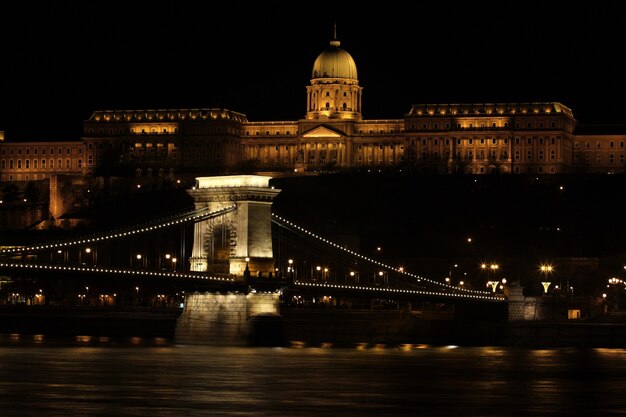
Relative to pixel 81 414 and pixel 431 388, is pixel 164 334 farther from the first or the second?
pixel 81 414

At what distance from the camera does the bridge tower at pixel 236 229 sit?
6962cm

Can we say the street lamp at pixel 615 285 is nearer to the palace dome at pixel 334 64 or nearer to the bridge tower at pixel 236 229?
the bridge tower at pixel 236 229

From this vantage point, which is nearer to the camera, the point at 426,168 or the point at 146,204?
the point at 146,204

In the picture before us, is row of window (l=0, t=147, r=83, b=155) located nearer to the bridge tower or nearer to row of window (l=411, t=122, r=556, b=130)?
row of window (l=411, t=122, r=556, b=130)

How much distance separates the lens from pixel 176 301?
97.4 m

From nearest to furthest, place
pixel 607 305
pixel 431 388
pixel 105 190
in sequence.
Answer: pixel 431 388 → pixel 607 305 → pixel 105 190

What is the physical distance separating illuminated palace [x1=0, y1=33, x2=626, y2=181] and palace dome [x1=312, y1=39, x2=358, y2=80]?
10 centimetres

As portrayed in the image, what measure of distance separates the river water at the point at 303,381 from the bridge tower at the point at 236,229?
14.4 ft

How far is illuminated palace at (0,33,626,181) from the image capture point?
16450 cm

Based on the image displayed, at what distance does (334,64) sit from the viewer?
174m

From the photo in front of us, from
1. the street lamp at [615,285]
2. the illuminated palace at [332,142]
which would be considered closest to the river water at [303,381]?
the street lamp at [615,285]

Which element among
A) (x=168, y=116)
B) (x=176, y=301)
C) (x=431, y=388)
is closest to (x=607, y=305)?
(x=176, y=301)

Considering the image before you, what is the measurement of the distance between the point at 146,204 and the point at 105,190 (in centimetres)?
1437

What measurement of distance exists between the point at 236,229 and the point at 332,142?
10110cm
